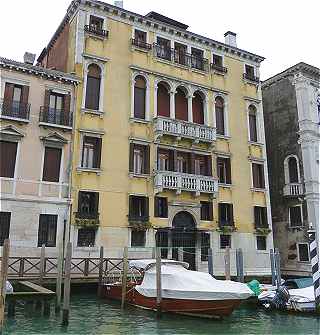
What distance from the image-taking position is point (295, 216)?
805 inches

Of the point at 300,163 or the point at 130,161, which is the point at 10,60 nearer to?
the point at 130,161

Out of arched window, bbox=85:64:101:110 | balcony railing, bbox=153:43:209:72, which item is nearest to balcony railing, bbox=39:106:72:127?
arched window, bbox=85:64:101:110

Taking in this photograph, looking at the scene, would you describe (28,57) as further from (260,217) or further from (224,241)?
(260,217)

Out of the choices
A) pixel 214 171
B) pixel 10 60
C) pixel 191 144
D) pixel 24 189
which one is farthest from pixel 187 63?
pixel 24 189

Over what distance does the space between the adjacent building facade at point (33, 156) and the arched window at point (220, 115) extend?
288 inches

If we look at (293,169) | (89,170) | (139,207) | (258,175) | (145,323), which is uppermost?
(293,169)

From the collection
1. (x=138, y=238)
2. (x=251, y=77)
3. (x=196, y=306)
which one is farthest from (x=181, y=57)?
(x=196, y=306)

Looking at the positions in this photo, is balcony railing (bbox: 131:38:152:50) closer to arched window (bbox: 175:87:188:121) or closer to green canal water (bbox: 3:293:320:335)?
arched window (bbox: 175:87:188:121)

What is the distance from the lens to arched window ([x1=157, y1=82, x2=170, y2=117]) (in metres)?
17.9

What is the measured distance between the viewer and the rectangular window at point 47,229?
46.9 ft

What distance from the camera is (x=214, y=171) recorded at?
18.2 m

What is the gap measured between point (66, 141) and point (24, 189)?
2.42 metres

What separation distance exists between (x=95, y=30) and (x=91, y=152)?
5318 millimetres

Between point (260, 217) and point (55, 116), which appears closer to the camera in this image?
point (55, 116)
